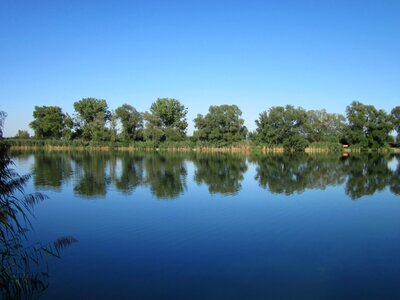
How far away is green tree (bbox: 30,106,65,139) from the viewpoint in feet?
258

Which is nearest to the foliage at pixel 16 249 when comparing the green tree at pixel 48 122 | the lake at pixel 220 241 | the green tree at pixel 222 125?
the lake at pixel 220 241

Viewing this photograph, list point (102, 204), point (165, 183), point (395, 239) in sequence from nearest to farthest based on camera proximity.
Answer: point (395, 239)
point (102, 204)
point (165, 183)

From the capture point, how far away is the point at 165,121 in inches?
3300

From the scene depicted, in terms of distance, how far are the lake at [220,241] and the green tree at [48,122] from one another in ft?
204

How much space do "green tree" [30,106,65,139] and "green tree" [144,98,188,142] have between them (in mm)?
19359

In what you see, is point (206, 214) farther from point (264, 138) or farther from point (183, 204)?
point (264, 138)

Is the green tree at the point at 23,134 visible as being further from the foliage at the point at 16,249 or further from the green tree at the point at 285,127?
the foliage at the point at 16,249

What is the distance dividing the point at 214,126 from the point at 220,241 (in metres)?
66.7

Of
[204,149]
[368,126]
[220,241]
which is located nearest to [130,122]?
[204,149]

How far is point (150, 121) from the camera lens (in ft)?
264

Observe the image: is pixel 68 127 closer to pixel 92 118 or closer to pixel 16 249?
pixel 92 118

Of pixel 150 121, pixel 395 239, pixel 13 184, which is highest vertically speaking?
pixel 150 121

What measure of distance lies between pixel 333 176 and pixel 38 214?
2248cm

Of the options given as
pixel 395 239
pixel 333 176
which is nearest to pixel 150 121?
pixel 333 176
